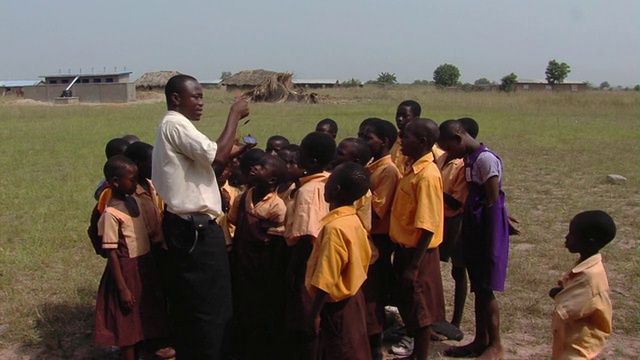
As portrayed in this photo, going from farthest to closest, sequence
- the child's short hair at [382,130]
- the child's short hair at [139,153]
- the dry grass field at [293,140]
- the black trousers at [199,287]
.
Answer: the dry grass field at [293,140]
the child's short hair at [382,130]
the child's short hair at [139,153]
the black trousers at [199,287]

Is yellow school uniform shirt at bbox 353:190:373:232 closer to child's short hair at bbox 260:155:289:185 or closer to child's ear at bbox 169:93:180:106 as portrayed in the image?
child's short hair at bbox 260:155:289:185

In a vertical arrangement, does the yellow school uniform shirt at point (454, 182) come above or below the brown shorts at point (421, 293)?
above

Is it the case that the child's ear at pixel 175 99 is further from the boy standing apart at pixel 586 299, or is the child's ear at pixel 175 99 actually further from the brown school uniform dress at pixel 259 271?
the boy standing apart at pixel 586 299

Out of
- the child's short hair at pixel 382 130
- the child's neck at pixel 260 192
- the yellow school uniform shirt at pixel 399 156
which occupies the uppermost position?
the child's short hair at pixel 382 130

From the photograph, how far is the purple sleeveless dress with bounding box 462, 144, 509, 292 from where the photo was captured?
11.8 ft

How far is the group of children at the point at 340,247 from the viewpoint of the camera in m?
2.99

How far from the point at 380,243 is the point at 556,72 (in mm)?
61048

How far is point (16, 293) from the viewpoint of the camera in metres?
4.80

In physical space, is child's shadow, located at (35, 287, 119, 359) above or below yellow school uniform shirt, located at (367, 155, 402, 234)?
below

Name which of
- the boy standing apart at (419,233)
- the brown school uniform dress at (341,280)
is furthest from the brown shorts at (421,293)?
the brown school uniform dress at (341,280)

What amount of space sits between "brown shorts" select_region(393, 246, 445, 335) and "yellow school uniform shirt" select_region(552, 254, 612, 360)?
777 mm

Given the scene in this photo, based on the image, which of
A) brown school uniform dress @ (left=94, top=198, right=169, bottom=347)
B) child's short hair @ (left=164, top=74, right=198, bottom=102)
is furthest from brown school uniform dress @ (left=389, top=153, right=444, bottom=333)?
brown school uniform dress @ (left=94, top=198, right=169, bottom=347)

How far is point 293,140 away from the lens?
14.6 metres

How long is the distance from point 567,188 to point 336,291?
7.10 m
